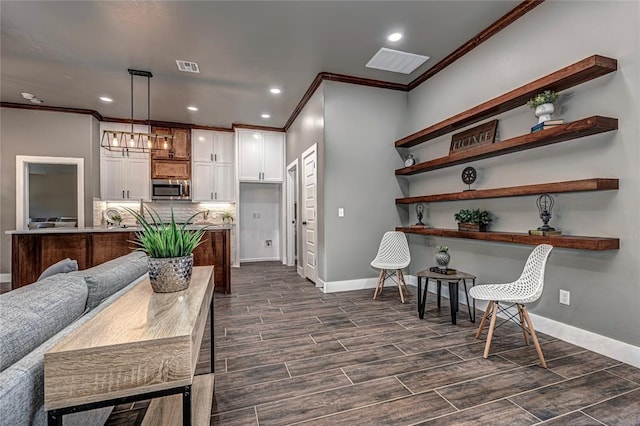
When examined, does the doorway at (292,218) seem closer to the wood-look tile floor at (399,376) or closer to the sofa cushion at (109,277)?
the wood-look tile floor at (399,376)

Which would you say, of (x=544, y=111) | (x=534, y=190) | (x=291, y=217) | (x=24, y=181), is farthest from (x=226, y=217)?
(x=544, y=111)

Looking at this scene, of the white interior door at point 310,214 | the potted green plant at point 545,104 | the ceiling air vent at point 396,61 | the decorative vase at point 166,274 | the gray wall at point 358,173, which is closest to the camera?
the decorative vase at point 166,274

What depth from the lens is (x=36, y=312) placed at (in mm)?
1027

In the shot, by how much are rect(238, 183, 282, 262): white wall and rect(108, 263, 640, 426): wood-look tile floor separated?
394cm

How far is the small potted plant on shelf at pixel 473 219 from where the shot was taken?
3152mm

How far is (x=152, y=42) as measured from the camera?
3.32m

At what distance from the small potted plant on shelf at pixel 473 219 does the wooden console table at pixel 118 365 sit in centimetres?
304

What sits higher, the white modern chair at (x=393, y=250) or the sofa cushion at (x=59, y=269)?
the sofa cushion at (x=59, y=269)

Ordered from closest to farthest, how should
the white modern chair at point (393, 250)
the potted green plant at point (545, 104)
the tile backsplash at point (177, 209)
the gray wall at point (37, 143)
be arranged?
the potted green plant at point (545, 104), the white modern chair at point (393, 250), the gray wall at point (37, 143), the tile backsplash at point (177, 209)

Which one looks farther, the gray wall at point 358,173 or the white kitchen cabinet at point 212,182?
the white kitchen cabinet at point 212,182

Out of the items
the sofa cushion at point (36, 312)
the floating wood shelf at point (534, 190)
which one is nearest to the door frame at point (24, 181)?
the sofa cushion at point (36, 312)

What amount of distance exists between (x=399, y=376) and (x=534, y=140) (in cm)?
225

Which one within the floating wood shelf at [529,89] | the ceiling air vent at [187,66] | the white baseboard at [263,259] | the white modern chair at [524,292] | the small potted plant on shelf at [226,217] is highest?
the ceiling air vent at [187,66]

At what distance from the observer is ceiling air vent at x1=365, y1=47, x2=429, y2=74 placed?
3592mm
